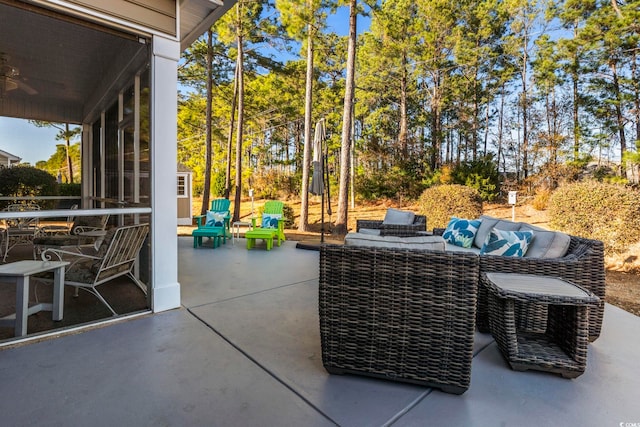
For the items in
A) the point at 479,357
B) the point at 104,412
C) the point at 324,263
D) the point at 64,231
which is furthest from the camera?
the point at 64,231

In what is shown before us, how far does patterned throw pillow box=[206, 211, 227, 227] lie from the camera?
22.8ft

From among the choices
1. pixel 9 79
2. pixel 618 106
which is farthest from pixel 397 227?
pixel 618 106

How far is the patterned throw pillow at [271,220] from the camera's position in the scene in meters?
7.12

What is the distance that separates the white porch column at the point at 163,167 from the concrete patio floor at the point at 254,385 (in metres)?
0.35

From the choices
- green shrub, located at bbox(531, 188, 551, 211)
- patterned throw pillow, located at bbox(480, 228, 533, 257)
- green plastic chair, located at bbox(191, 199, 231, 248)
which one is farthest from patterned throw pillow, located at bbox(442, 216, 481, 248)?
green shrub, located at bbox(531, 188, 551, 211)

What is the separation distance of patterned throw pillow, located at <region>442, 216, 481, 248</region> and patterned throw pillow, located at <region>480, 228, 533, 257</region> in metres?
0.92

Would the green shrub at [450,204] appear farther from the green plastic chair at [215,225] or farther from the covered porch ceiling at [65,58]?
the covered porch ceiling at [65,58]

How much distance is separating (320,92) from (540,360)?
620 inches

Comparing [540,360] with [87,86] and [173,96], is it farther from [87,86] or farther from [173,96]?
[87,86]

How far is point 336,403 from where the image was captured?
1.70 m

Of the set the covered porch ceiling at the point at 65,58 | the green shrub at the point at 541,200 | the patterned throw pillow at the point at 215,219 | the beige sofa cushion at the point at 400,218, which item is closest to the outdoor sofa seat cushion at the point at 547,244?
the beige sofa cushion at the point at 400,218

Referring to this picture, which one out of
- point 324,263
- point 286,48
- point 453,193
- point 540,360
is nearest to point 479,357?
point 540,360

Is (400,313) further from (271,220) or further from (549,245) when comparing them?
(271,220)

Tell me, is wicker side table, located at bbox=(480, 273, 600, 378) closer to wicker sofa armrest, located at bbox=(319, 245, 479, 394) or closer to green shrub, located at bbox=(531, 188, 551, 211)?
wicker sofa armrest, located at bbox=(319, 245, 479, 394)
